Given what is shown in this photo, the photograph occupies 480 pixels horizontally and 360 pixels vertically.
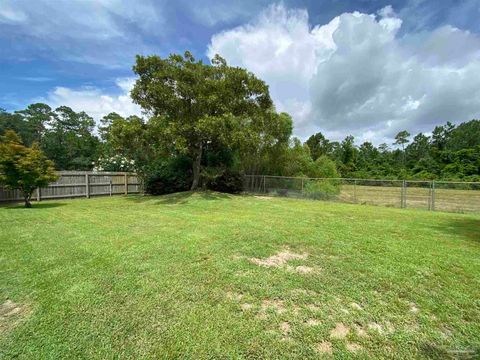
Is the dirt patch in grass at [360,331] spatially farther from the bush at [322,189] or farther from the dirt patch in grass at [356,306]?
the bush at [322,189]

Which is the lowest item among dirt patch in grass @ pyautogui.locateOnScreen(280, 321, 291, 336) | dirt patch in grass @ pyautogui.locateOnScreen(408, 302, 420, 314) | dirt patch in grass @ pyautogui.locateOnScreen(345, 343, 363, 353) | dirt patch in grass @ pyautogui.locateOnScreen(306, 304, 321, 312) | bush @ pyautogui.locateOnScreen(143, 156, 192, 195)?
dirt patch in grass @ pyautogui.locateOnScreen(345, 343, 363, 353)

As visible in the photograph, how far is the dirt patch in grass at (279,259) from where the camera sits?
3725 millimetres

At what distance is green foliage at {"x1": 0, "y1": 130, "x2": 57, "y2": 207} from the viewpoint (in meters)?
9.26

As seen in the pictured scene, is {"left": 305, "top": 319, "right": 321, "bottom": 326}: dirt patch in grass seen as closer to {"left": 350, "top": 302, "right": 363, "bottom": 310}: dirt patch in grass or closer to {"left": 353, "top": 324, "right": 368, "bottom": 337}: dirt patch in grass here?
{"left": 353, "top": 324, "right": 368, "bottom": 337}: dirt patch in grass

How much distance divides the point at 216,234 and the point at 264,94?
34.6ft

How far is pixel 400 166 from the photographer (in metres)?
45.5

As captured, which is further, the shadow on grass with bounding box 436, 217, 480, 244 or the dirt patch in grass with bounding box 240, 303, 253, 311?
the shadow on grass with bounding box 436, 217, 480, 244

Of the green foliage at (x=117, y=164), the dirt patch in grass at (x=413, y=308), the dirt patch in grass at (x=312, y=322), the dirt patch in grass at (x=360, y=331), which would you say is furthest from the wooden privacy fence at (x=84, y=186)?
the dirt patch in grass at (x=413, y=308)

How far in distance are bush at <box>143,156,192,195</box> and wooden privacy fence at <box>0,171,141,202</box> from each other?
1.94 metres

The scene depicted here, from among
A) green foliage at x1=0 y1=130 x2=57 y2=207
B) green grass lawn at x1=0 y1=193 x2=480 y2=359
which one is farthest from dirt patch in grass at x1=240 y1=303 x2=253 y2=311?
green foliage at x1=0 y1=130 x2=57 y2=207

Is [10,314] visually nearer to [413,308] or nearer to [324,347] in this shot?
[324,347]

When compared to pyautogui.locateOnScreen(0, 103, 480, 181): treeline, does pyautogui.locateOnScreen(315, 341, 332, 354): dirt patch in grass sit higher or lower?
lower

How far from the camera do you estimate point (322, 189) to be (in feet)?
44.3

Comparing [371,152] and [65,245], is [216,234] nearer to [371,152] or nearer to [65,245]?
[65,245]
